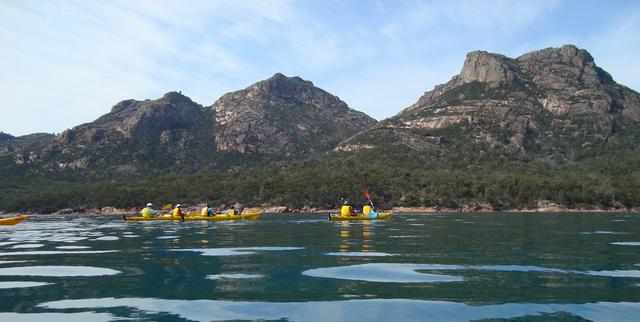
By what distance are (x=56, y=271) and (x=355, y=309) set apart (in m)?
11.2

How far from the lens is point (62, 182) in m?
159

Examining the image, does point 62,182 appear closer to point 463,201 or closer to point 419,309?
point 463,201

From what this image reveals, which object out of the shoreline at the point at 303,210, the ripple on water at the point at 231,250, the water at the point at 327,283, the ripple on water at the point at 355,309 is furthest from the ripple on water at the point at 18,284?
the shoreline at the point at 303,210

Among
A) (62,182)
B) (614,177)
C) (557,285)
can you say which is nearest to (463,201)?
(614,177)

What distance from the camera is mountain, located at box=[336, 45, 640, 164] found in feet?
509

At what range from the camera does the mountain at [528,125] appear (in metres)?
155

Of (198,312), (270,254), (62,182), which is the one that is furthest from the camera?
(62,182)

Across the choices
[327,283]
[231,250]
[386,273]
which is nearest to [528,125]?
[231,250]

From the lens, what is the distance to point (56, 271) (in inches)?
677

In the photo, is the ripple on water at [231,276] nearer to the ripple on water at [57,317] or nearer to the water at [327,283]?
the water at [327,283]

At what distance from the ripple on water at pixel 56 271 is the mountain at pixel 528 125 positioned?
14109cm

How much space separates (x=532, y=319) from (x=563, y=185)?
105220mm

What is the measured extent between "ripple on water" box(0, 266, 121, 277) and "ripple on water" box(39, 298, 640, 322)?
4.57 metres

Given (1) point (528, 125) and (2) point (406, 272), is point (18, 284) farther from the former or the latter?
(1) point (528, 125)
